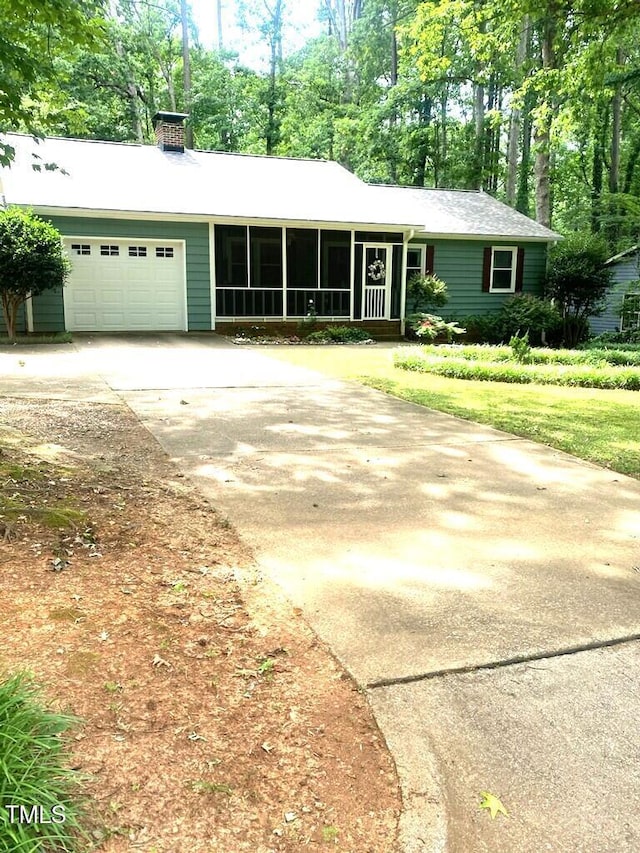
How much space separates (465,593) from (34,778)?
76.6 inches

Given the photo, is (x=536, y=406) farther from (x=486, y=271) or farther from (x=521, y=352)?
(x=486, y=271)

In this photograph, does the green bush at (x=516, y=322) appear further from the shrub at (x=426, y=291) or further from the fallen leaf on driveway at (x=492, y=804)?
the fallen leaf on driveway at (x=492, y=804)

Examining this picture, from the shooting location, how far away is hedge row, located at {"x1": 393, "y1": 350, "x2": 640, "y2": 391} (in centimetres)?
1022

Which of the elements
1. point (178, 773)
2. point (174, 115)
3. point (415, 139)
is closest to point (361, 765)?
point (178, 773)

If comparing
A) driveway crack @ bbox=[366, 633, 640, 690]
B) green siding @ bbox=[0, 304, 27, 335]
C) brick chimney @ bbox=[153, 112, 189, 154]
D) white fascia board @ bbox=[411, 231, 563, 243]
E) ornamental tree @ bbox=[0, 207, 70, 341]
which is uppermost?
brick chimney @ bbox=[153, 112, 189, 154]

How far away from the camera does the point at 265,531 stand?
3654 mm

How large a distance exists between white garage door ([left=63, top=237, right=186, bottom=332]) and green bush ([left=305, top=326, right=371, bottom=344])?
317 cm

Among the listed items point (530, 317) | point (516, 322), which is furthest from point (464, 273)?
point (530, 317)

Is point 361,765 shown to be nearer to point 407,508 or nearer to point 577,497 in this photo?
point 407,508

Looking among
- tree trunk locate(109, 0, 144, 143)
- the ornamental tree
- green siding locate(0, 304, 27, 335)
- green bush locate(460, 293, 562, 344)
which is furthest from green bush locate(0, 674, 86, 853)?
tree trunk locate(109, 0, 144, 143)

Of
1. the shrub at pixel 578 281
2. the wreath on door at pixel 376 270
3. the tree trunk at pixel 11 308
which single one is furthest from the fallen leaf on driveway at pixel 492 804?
the shrub at pixel 578 281

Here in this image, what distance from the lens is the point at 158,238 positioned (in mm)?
15023

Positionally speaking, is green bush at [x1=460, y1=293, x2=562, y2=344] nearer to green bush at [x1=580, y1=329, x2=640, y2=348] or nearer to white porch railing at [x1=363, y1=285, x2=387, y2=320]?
green bush at [x1=580, y1=329, x2=640, y2=348]

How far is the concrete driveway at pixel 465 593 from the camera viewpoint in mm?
1864
